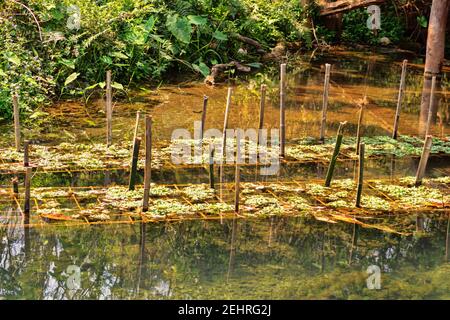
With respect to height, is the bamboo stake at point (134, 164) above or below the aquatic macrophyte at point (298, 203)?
above

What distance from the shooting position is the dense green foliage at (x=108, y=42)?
998cm

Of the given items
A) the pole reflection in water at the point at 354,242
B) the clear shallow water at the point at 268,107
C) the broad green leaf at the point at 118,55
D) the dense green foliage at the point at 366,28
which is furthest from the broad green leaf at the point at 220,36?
the pole reflection in water at the point at 354,242

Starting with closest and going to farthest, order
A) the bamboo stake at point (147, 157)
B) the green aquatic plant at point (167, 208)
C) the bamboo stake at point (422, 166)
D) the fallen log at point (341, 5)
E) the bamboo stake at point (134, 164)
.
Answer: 1. the bamboo stake at point (147, 157)
2. the bamboo stake at point (134, 164)
3. the green aquatic plant at point (167, 208)
4. the bamboo stake at point (422, 166)
5. the fallen log at point (341, 5)

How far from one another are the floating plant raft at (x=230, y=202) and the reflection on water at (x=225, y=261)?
0.51ft

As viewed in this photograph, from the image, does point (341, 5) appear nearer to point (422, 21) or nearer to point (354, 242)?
point (422, 21)

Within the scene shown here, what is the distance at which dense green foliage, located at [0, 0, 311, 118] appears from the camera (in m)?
9.98

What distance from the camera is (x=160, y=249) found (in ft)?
20.6

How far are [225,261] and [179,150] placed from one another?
255 centimetres

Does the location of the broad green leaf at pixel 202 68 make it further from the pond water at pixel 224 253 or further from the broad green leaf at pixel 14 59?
the pond water at pixel 224 253

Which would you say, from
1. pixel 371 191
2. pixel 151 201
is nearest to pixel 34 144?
pixel 151 201

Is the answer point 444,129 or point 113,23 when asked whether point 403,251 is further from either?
point 113,23

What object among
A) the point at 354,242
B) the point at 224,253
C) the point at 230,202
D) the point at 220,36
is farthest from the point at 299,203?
the point at 220,36

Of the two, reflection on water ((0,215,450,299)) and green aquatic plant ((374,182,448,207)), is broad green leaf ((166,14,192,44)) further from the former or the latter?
reflection on water ((0,215,450,299))

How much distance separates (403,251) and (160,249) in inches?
72.5
